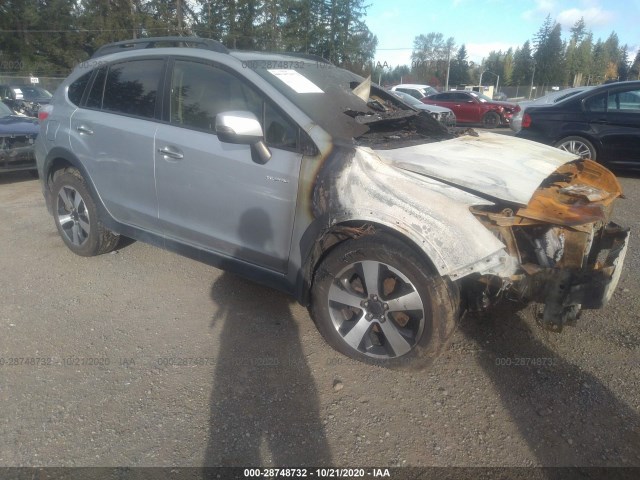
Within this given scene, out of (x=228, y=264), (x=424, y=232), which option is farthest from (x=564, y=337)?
(x=228, y=264)

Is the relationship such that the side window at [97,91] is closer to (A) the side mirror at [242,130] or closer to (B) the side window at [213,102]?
(B) the side window at [213,102]

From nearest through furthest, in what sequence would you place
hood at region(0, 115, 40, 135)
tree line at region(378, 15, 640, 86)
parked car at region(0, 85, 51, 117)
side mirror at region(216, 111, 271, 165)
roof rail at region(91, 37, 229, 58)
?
side mirror at region(216, 111, 271, 165) → roof rail at region(91, 37, 229, 58) → hood at region(0, 115, 40, 135) → parked car at region(0, 85, 51, 117) → tree line at region(378, 15, 640, 86)

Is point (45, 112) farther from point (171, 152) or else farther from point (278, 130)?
point (278, 130)

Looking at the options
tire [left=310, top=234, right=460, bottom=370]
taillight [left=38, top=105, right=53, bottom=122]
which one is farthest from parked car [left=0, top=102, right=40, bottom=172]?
tire [left=310, top=234, right=460, bottom=370]

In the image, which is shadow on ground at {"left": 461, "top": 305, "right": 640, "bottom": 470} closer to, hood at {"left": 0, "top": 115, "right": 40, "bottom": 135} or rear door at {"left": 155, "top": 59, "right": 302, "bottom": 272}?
rear door at {"left": 155, "top": 59, "right": 302, "bottom": 272}

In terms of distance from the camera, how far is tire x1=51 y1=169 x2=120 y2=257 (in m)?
4.18

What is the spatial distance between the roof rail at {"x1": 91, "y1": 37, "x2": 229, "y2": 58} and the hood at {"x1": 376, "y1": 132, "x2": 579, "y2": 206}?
1669mm

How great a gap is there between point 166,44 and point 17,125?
17.7 ft

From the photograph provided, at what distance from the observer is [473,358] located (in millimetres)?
2926

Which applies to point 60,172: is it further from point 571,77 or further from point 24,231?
point 571,77

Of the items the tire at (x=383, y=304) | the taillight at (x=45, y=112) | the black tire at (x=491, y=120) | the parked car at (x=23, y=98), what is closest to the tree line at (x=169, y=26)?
the parked car at (x=23, y=98)

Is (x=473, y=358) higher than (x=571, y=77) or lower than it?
lower

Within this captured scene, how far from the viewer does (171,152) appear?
3352mm

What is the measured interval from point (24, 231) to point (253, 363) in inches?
152
